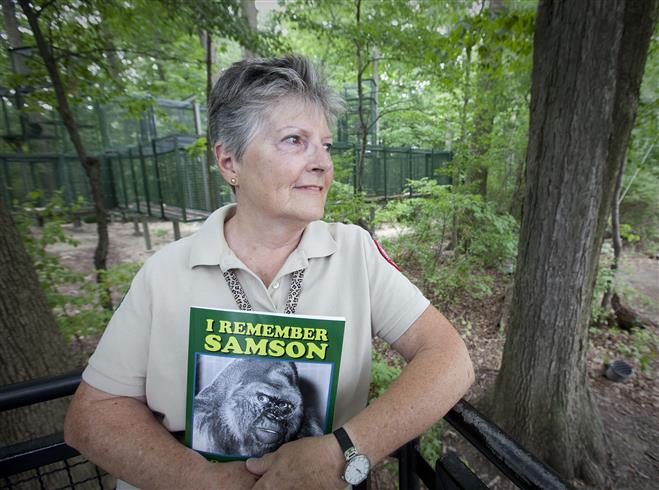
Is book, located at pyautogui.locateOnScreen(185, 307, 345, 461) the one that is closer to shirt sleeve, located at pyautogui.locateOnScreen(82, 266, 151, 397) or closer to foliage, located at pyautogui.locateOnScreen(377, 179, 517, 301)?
shirt sleeve, located at pyautogui.locateOnScreen(82, 266, 151, 397)

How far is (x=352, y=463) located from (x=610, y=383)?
182 inches

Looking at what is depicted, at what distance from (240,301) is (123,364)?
16.1 inches

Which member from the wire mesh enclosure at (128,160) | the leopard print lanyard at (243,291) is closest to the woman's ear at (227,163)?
the leopard print lanyard at (243,291)

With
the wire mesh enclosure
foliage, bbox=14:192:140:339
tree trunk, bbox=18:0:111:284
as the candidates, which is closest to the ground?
foliage, bbox=14:192:140:339

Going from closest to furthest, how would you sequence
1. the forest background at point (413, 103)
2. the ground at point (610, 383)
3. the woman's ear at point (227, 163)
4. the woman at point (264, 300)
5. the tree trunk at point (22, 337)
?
the woman at point (264, 300)
the woman's ear at point (227, 163)
the tree trunk at point (22, 337)
the ground at point (610, 383)
the forest background at point (413, 103)

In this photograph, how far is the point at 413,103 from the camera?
8.73m

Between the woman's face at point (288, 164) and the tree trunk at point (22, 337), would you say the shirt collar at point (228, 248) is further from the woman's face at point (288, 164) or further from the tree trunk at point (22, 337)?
the tree trunk at point (22, 337)

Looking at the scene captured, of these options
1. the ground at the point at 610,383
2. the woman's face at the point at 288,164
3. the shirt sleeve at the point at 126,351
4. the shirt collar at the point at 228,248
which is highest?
the woman's face at the point at 288,164

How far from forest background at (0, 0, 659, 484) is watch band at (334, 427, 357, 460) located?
7.00 ft

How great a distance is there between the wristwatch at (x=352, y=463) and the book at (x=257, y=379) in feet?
0.63

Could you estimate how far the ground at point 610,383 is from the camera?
289 centimetres

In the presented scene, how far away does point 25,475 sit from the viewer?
6.48 ft

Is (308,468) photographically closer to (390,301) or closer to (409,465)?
(409,465)

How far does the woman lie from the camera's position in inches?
39.1
